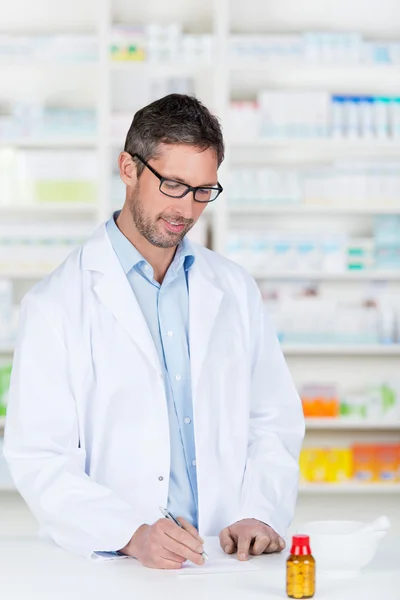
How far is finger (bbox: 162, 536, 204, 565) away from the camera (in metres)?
1.66

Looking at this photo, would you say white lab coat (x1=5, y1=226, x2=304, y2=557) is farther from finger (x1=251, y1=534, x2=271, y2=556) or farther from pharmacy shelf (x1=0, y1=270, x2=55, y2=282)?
pharmacy shelf (x1=0, y1=270, x2=55, y2=282)

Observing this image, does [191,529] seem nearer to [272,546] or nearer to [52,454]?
[272,546]

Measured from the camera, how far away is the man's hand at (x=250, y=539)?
5.87ft

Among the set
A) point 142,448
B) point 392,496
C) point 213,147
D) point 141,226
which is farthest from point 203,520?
point 392,496

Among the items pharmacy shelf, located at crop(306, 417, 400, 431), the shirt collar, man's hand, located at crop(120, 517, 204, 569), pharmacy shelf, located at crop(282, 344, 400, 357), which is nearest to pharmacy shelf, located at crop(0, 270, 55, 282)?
pharmacy shelf, located at crop(282, 344, 400, 357)

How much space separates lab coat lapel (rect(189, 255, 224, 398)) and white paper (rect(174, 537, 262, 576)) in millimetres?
379

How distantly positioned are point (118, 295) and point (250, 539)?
0.57 metres

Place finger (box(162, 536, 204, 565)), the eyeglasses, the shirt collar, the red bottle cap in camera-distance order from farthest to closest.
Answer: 1. the shirt collar
2. the eyeglasses
3. finger (box(162, 536, 204, 565))
4. the red bottle cap

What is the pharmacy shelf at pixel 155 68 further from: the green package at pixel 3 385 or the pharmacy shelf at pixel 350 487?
the pharmacy shelf at pixel 350 487

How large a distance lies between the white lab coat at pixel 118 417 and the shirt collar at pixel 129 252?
33mm

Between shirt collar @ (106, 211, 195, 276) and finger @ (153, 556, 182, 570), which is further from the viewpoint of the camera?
shirt collar @ (106, 211, 195, 276)

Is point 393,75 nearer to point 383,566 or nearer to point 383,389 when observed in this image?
point 383,389

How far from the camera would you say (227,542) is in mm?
1815

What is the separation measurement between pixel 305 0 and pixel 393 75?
62 cm
